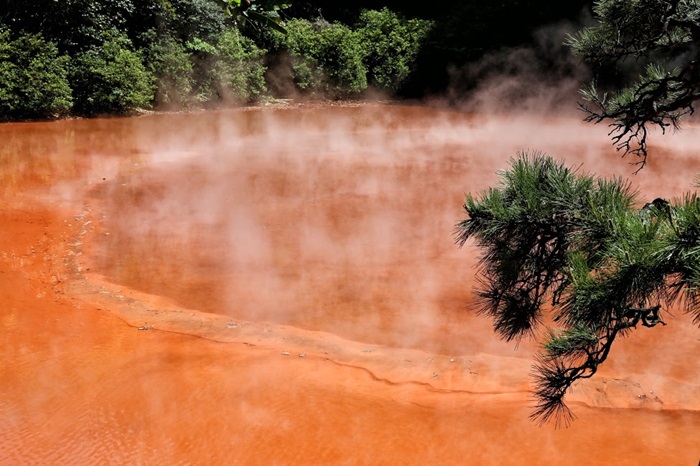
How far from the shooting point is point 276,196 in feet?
25.4

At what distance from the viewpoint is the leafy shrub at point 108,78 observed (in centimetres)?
1224

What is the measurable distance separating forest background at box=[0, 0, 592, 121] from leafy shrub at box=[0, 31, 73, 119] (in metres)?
0.02

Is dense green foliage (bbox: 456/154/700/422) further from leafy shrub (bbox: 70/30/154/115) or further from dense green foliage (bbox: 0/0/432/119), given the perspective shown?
leafy shrub (bbox: 70/30/154/115)

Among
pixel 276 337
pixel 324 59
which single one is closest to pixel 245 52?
pixel 324 59

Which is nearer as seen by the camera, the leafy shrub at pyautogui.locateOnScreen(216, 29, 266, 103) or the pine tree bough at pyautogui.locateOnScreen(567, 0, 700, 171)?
the pine tree bough at pyautogui.locateOnScreen(567, 0, 700, 171)

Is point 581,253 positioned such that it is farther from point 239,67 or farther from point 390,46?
point 390,46

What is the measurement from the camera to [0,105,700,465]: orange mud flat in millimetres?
3451

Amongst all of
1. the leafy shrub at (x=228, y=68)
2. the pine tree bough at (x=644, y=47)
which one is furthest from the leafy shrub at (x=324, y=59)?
the pine tree bough at (x=644, y=47)

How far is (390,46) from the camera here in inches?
675

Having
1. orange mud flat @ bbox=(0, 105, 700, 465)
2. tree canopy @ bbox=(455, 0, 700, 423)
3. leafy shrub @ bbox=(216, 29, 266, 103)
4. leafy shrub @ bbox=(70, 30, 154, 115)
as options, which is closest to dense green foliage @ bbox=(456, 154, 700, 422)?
tree canopy @ bbox=(455, 0, 700, 423)

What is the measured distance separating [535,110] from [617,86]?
6.03 feet

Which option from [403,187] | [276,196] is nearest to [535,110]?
[403,187]

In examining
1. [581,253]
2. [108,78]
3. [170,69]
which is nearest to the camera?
[581,253]

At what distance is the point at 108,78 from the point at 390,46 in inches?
309
